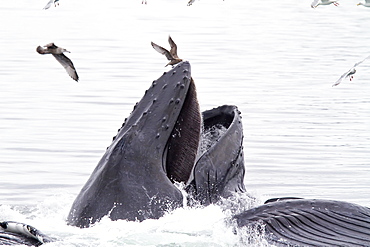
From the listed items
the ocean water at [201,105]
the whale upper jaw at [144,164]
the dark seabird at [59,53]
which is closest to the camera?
the whale upper jaw at [144,164]

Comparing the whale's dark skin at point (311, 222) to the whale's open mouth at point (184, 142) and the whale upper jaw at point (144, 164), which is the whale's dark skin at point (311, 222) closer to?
the whale upper jaw at point (144, 164)

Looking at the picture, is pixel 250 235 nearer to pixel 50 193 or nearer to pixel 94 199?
pixel 94 199

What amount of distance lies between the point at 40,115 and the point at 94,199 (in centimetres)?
1000

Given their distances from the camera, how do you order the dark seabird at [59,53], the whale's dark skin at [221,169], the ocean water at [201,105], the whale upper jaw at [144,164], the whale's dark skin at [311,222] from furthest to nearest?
the dark seabird at [59,53], the ocean water at [201,105], the whale's dark skin at [221,169], the whale upper jaw at [144,164], the whale's dark skin at [311,222]

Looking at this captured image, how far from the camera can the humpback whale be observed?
5074mm

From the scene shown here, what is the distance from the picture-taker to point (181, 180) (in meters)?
6.10

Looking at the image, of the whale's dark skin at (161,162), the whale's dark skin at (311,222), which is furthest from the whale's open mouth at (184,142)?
the whale's dark skin at (311,222)

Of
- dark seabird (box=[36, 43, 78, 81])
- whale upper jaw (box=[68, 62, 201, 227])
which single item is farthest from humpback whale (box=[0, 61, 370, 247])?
dark seabird (box=[36, 43, 78, 81])

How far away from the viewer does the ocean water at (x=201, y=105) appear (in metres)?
6.77

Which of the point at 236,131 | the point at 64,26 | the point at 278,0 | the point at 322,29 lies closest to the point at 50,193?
the point at 236,131

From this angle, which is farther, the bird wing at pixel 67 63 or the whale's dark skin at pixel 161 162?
the bird wing at pixel 67 63

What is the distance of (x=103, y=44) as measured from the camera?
30641 mm

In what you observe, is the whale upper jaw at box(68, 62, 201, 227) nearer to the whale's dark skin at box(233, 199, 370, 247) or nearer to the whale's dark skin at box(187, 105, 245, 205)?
the whale's dark skin at box(187, 105, 245, 205)

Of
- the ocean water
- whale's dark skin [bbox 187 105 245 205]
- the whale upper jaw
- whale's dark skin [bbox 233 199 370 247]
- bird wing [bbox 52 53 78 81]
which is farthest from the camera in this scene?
bird wing [bbox 52 53 78 81]
